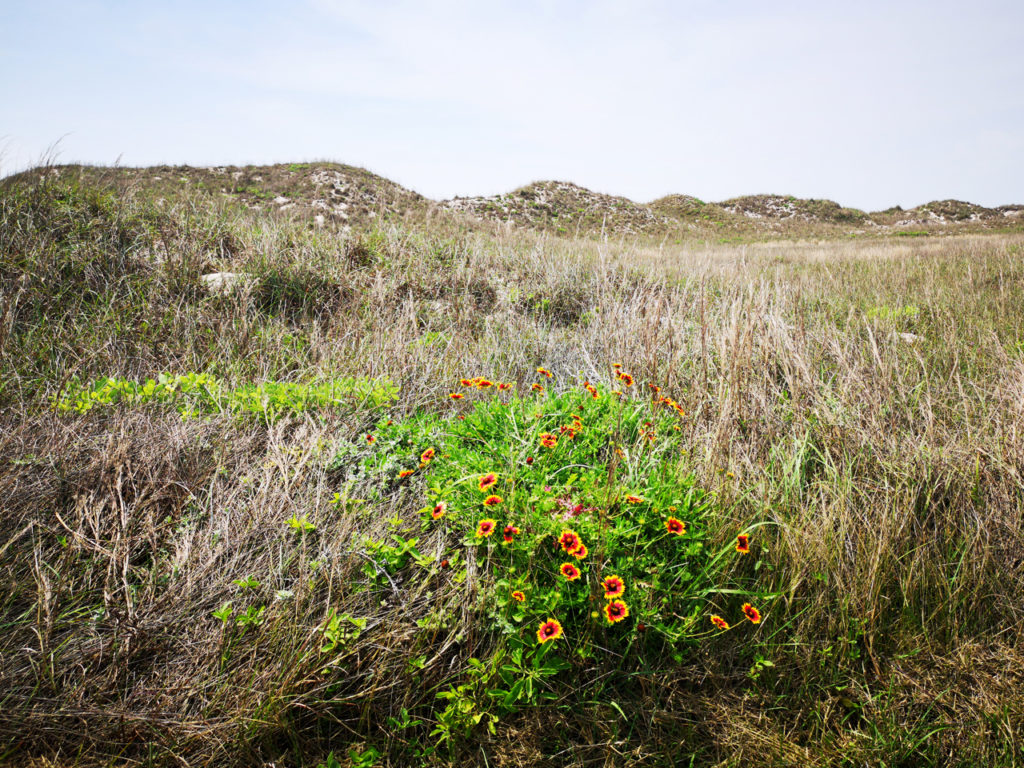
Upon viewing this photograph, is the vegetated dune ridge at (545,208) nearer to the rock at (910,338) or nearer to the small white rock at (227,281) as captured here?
the small white rock at (227,281)

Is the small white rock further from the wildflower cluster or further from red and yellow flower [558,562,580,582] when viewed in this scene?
red and yellow flower [558,562,580,582]

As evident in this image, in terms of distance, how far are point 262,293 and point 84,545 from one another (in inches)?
128

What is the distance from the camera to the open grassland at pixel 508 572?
4.58 feet

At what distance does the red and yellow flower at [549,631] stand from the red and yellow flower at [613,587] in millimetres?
179

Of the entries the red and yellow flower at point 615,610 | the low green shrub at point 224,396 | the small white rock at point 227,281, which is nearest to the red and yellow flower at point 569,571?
the red and yellow flower at point 615,610

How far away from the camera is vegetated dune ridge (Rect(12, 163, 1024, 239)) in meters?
9.16

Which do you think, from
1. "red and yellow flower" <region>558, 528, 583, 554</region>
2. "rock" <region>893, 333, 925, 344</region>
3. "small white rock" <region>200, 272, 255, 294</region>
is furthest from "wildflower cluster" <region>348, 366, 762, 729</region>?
"rock" <region>893, 333, 925, 344</region>

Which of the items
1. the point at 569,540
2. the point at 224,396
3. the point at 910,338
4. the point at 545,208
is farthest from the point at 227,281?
the point at 545,208

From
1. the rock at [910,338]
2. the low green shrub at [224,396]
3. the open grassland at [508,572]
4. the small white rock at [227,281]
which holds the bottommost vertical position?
the open grassland at [508,572]

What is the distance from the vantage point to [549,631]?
54.9 inches

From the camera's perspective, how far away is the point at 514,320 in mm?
4605

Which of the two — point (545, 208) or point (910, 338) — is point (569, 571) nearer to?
point (910, 338)

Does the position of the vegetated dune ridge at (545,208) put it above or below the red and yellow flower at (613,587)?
above

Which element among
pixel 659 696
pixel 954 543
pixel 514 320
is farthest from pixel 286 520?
pixel 514 320
